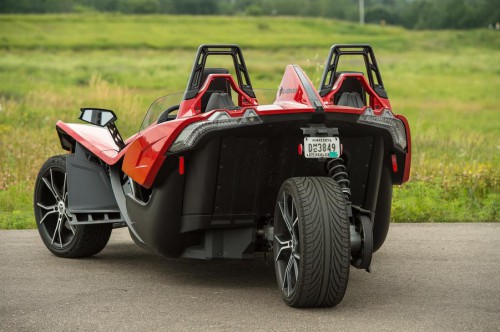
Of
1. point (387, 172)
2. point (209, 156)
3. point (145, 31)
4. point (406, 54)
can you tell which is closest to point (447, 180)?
point (387, 172)

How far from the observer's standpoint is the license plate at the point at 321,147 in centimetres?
668

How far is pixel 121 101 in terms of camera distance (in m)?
20.8

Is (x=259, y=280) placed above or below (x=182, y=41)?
above

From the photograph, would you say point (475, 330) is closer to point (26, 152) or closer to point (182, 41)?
point (26, 152)

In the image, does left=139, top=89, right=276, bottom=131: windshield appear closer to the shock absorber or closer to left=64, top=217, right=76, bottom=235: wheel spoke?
left=64, top=217, right=76, bottom=235: wheel spoke

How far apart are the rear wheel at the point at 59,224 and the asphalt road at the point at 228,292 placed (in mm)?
113

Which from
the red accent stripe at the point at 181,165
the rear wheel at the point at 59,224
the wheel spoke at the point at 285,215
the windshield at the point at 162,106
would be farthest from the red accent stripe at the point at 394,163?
the rear wheel at the point at 59,224

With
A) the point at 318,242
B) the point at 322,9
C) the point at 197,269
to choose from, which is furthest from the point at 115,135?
the point at 322,9

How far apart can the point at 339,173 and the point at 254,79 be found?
3434 cm

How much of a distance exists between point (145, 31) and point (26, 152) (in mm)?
61683

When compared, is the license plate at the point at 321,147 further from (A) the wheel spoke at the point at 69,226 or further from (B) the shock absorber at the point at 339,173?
(A) the wheel spoke at the point at 69,226

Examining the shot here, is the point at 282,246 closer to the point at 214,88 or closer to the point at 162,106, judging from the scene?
the point at 214,88

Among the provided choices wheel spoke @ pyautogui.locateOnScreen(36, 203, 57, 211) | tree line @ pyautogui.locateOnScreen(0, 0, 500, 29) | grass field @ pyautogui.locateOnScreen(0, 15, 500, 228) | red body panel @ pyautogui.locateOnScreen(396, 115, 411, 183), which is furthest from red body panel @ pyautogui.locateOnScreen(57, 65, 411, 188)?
tree line @ pyautogui.locateOnScreen(0, 0, 500, 29)

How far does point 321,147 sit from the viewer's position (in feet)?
22.0
